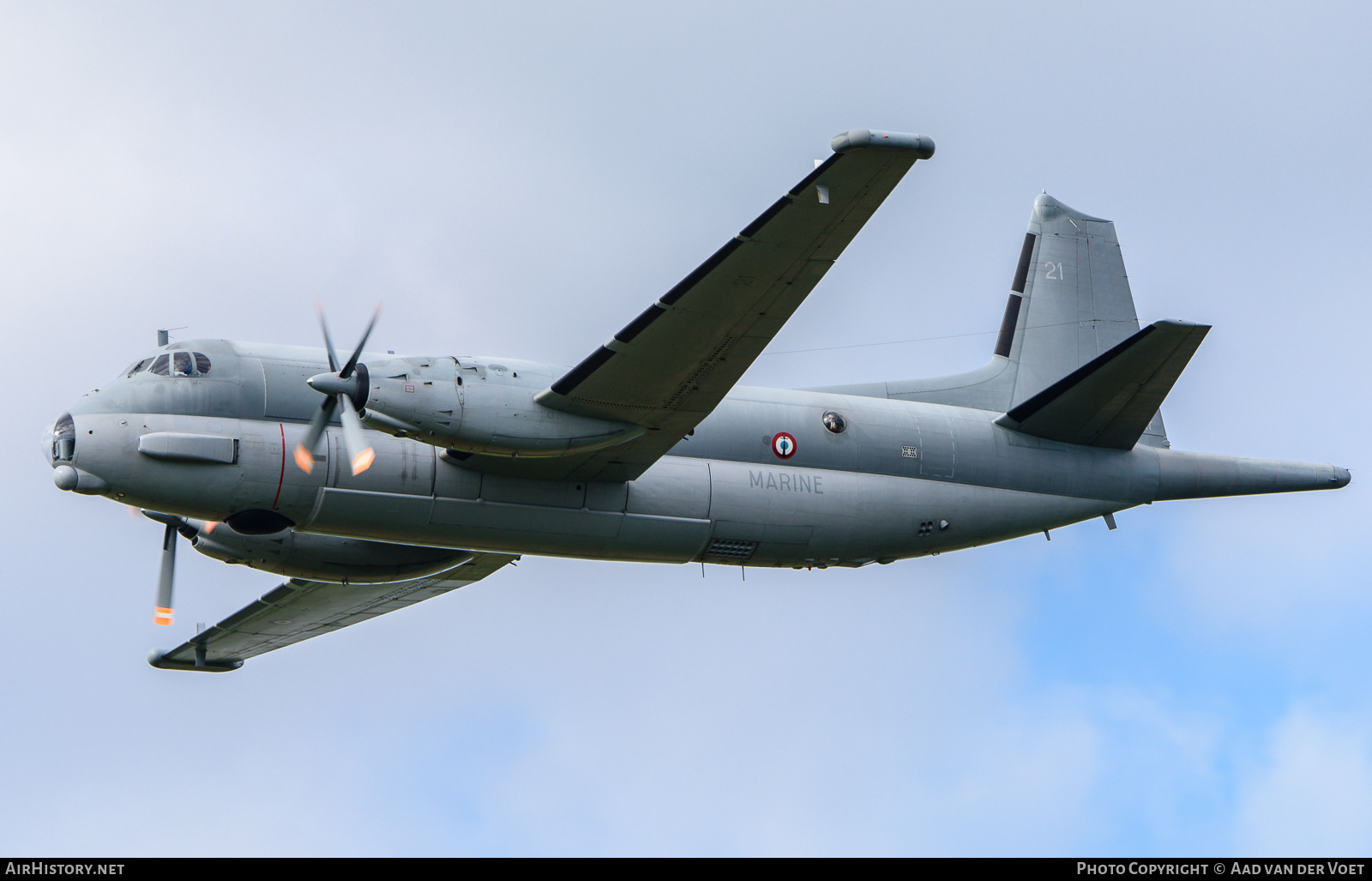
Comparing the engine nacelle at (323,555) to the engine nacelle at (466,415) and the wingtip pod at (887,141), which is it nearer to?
the engine nacelle at (466,415)

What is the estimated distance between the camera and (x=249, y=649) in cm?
2914

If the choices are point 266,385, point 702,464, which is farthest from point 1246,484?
point 266,385

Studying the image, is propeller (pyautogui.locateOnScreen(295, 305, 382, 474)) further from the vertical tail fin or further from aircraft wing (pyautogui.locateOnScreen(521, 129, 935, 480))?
the vertical tail fin

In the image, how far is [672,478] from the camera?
22500 millimetres

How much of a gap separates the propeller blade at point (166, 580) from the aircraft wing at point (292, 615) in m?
2.66

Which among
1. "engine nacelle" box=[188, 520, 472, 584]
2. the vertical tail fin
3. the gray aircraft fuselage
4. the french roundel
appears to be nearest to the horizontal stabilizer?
the gray aircraft fuselage

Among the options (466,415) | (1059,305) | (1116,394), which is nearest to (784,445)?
(1116,394)

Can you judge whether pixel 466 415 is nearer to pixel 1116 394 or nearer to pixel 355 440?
pixel 355 440

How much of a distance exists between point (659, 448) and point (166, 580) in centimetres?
882

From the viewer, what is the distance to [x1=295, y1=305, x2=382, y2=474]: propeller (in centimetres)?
1923
